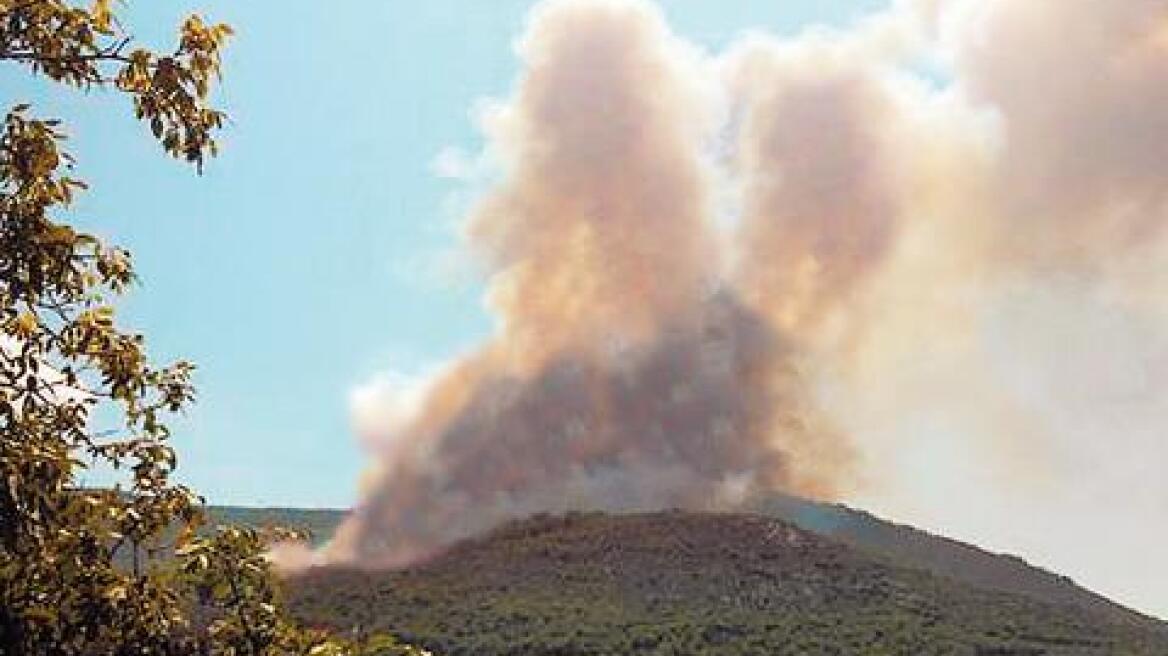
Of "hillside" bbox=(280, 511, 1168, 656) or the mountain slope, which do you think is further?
the mountain slope

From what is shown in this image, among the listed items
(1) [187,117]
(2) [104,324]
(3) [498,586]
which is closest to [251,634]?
(2) [104,324]

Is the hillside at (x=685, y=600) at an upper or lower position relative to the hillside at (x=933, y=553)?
lower

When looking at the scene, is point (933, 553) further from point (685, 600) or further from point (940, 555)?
point (685, 600)

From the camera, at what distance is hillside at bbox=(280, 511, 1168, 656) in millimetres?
90812

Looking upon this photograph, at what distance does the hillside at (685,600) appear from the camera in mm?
90812

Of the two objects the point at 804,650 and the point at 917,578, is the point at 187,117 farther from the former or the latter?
the point at 917,578

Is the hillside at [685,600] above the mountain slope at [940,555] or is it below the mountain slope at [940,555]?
below

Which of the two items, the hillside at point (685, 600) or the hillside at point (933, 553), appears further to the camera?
the hillside at point (933, 553)

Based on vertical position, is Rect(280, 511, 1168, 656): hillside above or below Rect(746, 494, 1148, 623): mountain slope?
below

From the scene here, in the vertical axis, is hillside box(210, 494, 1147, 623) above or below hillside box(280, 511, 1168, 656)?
above

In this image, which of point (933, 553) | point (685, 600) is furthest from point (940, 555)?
point (685, 600)

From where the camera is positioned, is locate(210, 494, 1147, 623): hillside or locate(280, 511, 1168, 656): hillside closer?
locate(280, 511, 1168, 656): hillside

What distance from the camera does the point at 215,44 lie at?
761 cm

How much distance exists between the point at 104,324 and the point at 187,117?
1.22 m
